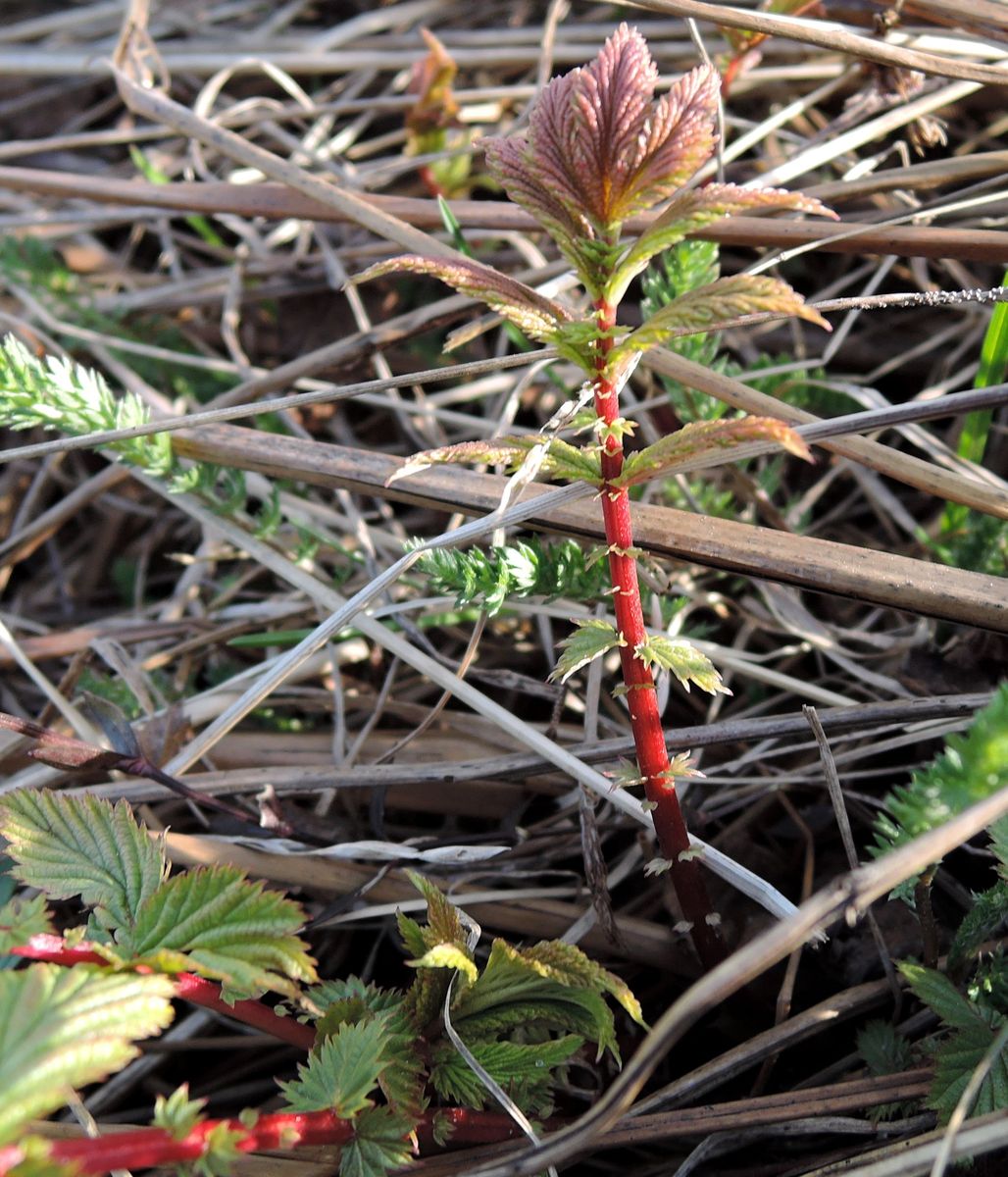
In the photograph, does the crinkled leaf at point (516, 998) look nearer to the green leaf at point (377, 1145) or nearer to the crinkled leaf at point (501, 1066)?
the crinkled leaf at point (501, 1066)

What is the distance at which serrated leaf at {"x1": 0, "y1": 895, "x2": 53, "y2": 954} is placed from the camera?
916mm

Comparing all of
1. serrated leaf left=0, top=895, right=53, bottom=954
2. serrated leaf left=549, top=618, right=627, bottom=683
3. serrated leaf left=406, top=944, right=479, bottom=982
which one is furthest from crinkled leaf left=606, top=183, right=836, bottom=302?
serrated leaf left=0, top=895, right=53, bottom=954

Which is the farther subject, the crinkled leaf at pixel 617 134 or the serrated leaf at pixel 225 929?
the serrated leaf at pixel 225 929

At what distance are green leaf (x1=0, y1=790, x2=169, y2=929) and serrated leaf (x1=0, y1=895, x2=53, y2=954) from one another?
12 cm

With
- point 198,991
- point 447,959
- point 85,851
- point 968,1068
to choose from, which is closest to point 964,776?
point 968,1068

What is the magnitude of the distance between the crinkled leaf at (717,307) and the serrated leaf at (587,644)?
293 millimetres

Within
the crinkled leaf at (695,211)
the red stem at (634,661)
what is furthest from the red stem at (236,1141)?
the crinkled leaf at (695,211)

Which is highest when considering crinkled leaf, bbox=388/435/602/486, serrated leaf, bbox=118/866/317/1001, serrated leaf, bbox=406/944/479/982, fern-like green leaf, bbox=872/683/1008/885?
crinkled leaf, bbox=388/435/602/486

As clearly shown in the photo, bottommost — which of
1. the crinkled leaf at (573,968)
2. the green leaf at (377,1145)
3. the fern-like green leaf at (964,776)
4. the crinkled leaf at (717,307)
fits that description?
the green leaf at (377,1145)

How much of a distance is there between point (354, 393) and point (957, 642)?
0.98 meters

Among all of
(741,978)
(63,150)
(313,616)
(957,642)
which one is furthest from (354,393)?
(63,150)

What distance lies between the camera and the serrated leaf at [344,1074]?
99 centimetres

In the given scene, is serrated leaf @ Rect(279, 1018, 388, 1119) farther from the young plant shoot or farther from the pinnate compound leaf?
the young plant shoot

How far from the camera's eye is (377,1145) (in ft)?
3.43
